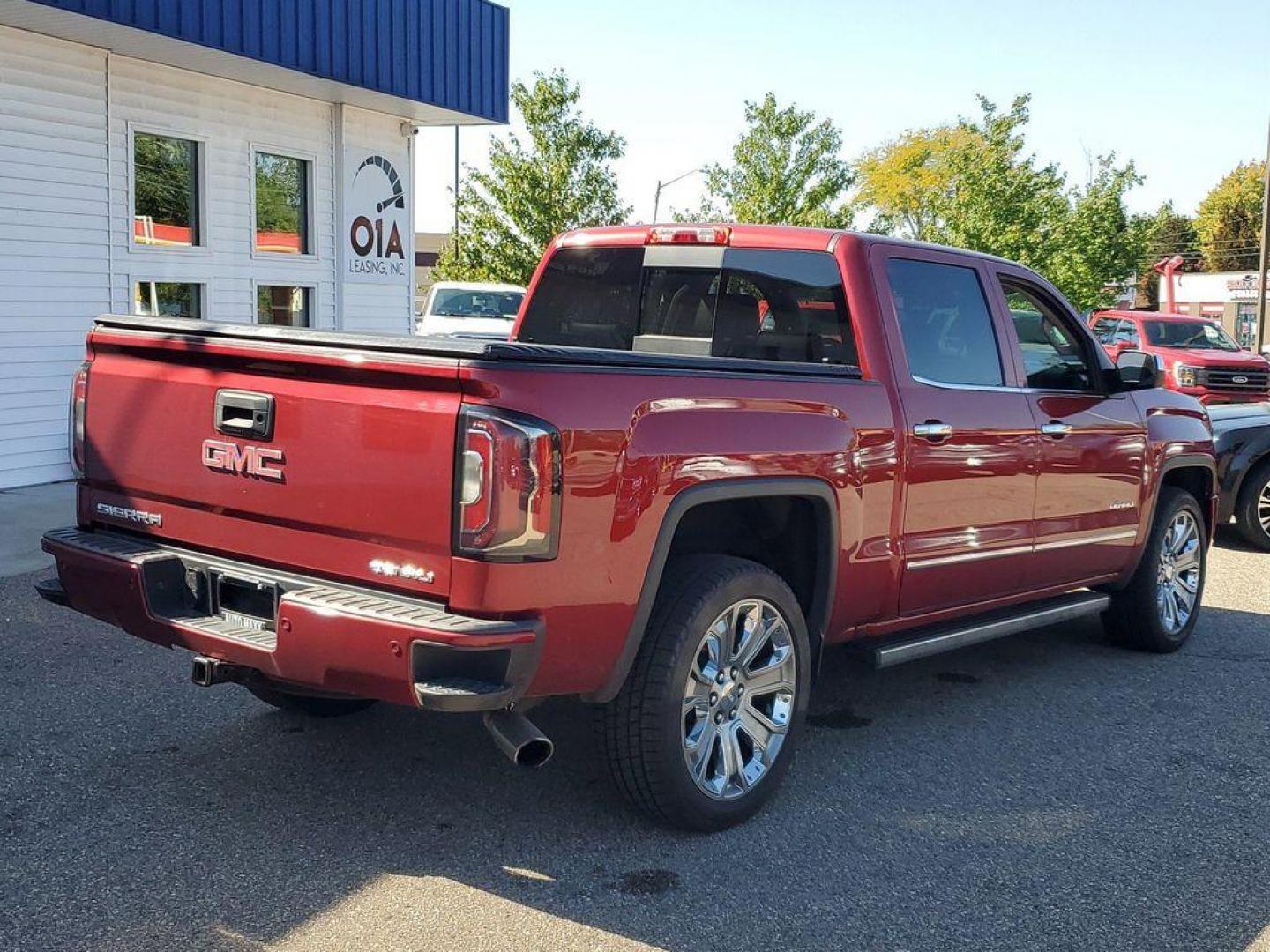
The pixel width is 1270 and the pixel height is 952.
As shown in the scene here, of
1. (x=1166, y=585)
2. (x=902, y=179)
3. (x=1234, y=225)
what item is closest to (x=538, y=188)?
(x=1166, y=585)

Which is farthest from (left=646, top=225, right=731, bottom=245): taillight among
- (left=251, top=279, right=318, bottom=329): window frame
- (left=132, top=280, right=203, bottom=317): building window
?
(left=251, top=279, right=318, bottom=329): window frame

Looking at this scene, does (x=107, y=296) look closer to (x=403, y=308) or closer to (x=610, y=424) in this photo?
A: (x=403, y=308)

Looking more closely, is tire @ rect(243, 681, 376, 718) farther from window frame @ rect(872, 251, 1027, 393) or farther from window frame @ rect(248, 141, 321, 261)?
window frame @ rect(248, 141, 321, 261)

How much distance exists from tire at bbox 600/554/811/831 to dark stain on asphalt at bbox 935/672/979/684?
1876 mm

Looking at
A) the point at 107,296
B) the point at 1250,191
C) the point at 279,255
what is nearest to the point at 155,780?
the point at 107,296

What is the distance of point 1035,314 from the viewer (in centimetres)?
589

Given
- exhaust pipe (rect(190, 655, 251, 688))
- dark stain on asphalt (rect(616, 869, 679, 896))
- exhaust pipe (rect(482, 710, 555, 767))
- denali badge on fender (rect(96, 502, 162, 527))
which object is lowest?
dark stain on asphalt (rect(616, 869, 679, 896))

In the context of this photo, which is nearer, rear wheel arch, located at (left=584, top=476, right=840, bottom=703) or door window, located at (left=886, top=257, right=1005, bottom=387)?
rear wheel arch, located at (left=584, top=476, right=840, bottom=703)

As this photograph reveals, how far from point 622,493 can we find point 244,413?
1.16 metres

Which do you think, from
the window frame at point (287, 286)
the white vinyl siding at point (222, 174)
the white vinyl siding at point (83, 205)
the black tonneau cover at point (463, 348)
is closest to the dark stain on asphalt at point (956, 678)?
the black tonneau cover at point (463, 348)

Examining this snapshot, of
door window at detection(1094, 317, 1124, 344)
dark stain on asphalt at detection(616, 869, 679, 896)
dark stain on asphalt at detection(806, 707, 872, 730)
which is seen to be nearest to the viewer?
dark stain on asphalt at detection(616, 869, 679, 896)

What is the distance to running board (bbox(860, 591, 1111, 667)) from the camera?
480cm

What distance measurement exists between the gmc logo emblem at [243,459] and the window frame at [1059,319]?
3251 millimetres

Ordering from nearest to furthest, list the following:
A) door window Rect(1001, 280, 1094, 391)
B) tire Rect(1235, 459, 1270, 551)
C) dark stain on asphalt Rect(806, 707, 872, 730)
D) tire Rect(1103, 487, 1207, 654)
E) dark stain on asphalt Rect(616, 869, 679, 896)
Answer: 1. dark stain on asphalt Rect(616, 869, 679, 896)
2. dark stain on asphalt Rect(806, 707, 872, 730)
3. door window Rect(1001, 280, 1094, 391)
4. tire Rect(1103, 487, 1207, 654)
5. tire Rect(1235, 459, 1270, 551)
